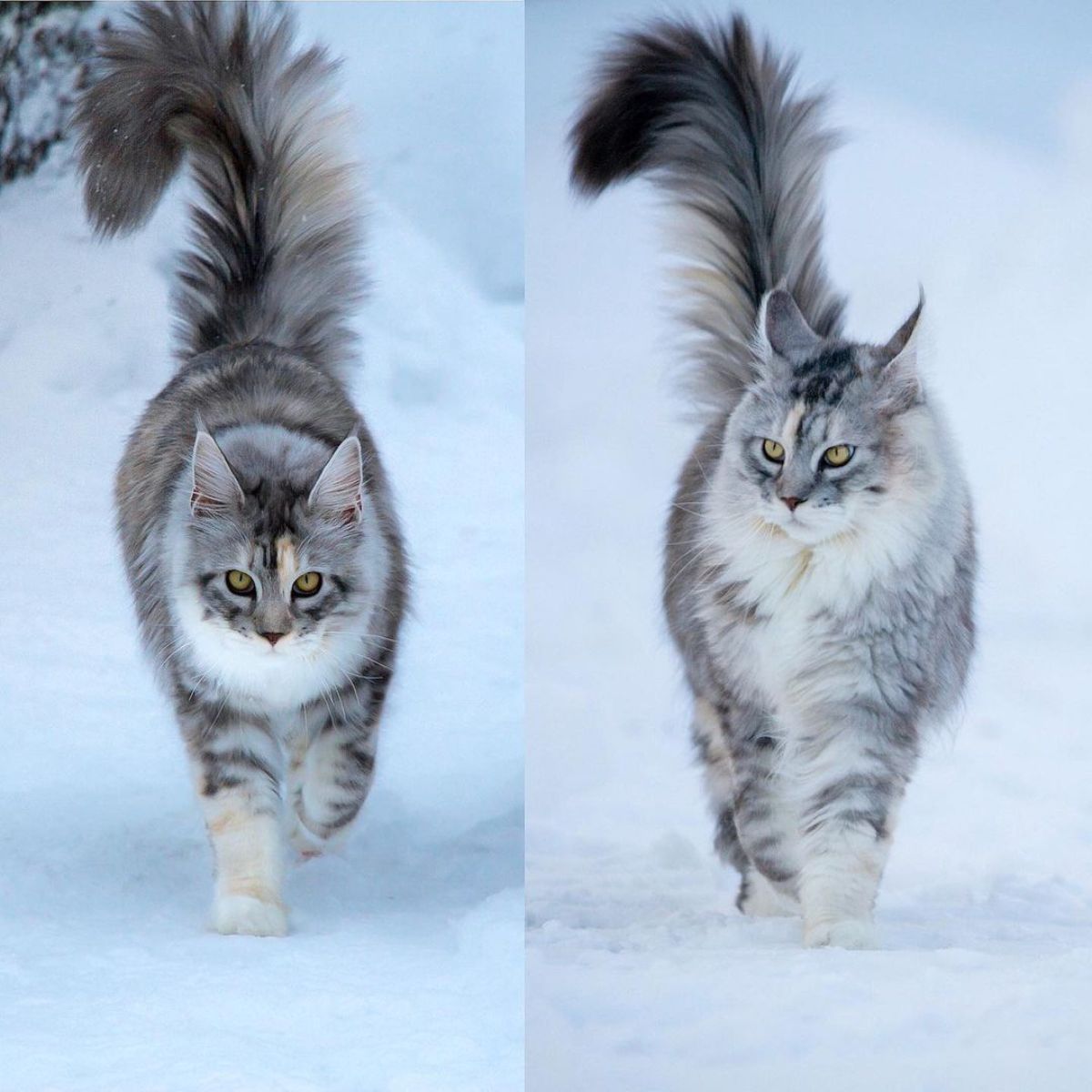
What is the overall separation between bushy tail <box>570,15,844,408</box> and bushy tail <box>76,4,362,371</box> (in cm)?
48

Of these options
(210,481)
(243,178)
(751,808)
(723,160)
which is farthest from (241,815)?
(723,160)

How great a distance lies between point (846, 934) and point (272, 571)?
1.05 metres

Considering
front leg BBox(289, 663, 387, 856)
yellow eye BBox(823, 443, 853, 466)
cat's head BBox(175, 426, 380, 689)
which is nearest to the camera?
yellow eye BBox(823, 443, 853, 466)

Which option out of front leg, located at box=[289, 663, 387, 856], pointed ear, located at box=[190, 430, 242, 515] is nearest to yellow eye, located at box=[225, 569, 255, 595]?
pointed ear, located at box=[190, 430, 242, 515]

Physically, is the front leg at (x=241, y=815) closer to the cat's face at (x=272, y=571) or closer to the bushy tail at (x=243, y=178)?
the cat's face at (x=272, y=571)

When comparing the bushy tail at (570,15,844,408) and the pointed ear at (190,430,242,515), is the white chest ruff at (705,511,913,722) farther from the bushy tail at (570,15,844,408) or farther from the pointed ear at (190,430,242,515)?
the pointed ear at (190,430,242,515)

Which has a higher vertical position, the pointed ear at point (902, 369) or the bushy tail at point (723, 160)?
the bushy tail at point (723, 160)

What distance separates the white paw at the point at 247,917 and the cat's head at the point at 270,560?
35 cm

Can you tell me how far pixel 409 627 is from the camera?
2.44m

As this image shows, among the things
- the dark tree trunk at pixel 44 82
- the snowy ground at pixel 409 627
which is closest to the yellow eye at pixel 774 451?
the snowy ground at pixel 409 627

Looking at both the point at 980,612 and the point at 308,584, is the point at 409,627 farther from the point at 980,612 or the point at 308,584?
the point at 980,612

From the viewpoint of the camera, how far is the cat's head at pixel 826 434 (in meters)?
2.12

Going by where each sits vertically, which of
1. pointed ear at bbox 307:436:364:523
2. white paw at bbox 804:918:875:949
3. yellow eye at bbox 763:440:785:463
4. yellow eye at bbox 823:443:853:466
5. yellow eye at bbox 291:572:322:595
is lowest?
white paw at bbox 804:918:875:949

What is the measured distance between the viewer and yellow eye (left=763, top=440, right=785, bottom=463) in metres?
2.15
